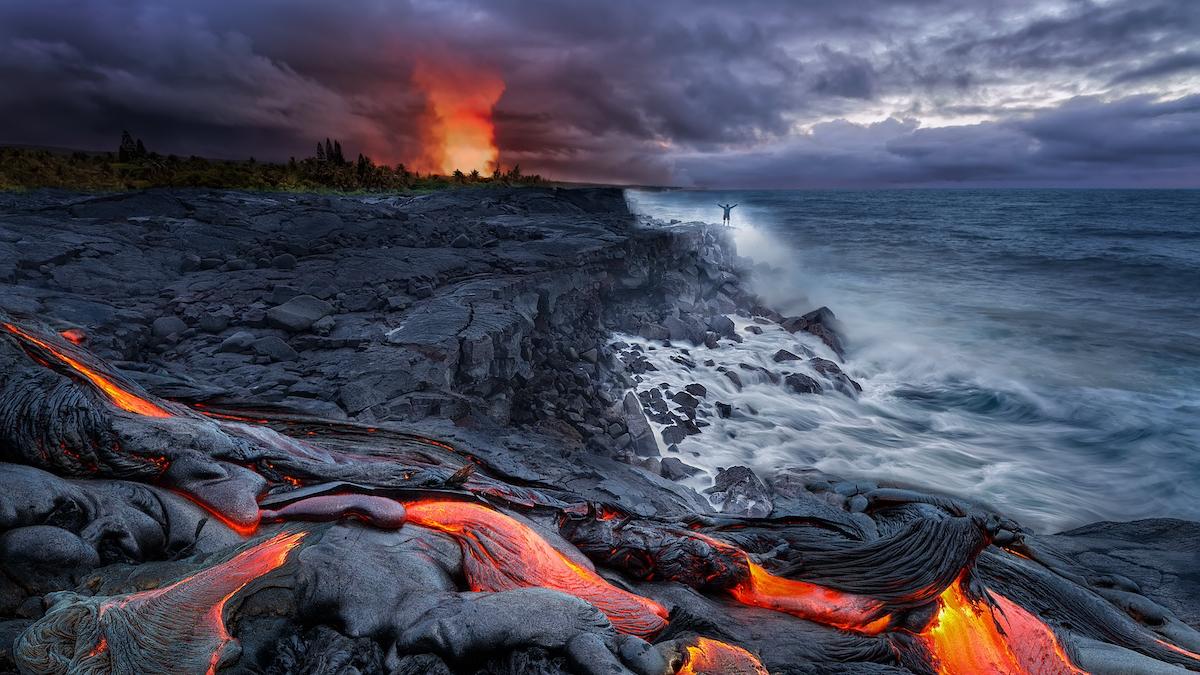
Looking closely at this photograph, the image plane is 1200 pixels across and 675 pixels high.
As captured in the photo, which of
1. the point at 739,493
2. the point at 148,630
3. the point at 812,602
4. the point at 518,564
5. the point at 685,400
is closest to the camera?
the point at 148,630

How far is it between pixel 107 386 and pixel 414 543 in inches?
111

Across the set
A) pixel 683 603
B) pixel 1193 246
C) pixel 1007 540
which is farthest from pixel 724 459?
pixel 1193 246

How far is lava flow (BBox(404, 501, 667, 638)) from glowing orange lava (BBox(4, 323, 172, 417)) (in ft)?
7.24

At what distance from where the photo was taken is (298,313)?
25.2 feet

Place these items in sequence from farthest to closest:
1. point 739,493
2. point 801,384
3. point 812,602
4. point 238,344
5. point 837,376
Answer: point 837,376, point 801,384, point 739,493, point 238,344, point 812,602

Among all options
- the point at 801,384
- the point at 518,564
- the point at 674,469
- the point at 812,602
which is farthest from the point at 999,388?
the point at 518,564

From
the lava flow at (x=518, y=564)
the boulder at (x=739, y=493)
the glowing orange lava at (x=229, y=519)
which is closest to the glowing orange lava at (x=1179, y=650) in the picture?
the lava flow at (x=518, y=564)

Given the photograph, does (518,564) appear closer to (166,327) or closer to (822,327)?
(166,327)

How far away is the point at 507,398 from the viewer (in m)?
8.35

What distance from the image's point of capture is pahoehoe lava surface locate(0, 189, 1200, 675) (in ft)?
7.82

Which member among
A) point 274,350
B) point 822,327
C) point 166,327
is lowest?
point 822,327

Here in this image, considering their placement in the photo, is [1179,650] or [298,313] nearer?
[1179,650]

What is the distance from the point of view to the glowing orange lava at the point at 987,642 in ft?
10.3

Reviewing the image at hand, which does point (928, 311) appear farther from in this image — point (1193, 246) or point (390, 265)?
point (1193, 246)
